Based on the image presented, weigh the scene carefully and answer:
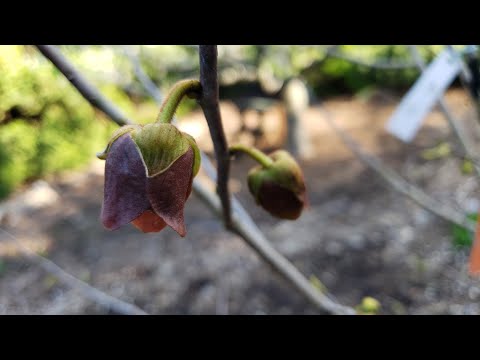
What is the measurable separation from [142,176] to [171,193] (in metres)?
0.03

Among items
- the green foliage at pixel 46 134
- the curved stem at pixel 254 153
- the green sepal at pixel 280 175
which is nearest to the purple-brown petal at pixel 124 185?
the curved stem at pixel 254 153

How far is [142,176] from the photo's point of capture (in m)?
0.44

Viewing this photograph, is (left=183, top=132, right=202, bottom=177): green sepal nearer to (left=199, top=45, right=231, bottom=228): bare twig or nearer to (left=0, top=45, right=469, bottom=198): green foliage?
(left=199, top=45, right=231, bottom=228): bare twig

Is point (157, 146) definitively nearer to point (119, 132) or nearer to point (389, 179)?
point (119, 132)

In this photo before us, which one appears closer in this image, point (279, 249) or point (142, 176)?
point (142, 176)

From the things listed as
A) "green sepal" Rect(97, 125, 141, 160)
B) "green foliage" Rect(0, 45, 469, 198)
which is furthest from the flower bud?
"green foliage" Rect(0, 45, 469, 198)

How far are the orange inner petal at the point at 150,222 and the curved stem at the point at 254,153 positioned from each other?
0.13 meters

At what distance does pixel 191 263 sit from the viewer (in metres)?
2.55

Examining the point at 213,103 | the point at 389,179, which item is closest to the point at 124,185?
the point at 213,103

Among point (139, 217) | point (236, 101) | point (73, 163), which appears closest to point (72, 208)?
point (73, 163)

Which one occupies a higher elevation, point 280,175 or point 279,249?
point 280,175

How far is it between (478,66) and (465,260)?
1782 mm

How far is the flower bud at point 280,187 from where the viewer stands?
0.64m

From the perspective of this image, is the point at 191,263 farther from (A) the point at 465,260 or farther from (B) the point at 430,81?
(B) the point at 430,81
